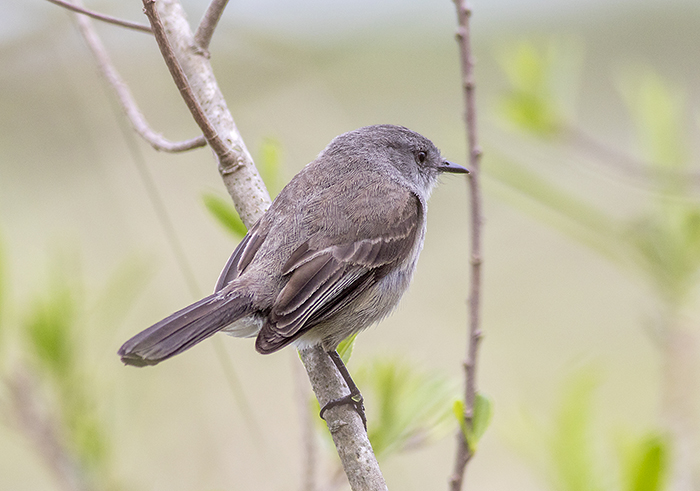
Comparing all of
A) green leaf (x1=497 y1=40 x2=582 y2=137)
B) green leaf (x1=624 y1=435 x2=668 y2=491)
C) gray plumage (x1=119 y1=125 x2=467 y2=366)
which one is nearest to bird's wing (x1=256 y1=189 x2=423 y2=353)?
gray plumage (x1=119 y1=125 x2=467 y2=366)

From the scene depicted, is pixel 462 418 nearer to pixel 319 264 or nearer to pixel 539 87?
pixel 319 264

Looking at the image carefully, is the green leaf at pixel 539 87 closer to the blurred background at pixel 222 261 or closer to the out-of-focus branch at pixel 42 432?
the blurred background at pixel 222 261

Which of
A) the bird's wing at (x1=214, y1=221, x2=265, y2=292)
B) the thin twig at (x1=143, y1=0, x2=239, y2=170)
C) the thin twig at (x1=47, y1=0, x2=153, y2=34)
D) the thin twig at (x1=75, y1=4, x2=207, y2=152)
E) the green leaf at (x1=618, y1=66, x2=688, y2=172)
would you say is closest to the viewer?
the thin twig at (x1=143, y1=0, x2=239, y2=170)

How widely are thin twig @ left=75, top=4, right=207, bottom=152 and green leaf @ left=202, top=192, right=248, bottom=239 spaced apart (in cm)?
15

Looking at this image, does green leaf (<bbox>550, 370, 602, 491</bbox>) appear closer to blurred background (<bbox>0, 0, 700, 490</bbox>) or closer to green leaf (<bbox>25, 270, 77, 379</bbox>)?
blurred background (<bbox>0, 0, 700, 490</bbox>)

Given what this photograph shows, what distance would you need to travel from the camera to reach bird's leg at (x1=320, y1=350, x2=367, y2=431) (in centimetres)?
153

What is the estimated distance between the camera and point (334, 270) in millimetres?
1901

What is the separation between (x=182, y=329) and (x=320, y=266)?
487 millimetres

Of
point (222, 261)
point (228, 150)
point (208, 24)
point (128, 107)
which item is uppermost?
point (208, 24)

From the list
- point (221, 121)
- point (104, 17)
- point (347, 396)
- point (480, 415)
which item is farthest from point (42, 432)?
point (480, 415)

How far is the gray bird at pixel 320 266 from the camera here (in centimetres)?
174

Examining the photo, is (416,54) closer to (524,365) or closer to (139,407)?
(524,365)

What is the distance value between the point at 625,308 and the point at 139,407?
5.11 m

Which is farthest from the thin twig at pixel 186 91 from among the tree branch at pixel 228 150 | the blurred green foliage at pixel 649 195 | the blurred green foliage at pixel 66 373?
the blurred green foliage at pixel 649 195
